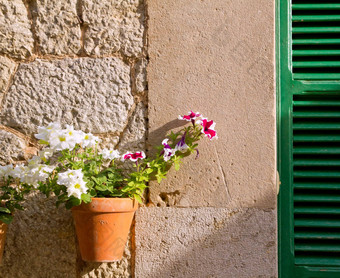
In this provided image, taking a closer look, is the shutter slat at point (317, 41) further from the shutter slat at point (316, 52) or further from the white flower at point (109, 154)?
the white flower at point (109, 154)

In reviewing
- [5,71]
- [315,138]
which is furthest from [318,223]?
[5,71]

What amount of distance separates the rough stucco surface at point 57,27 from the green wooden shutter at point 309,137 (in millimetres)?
1157

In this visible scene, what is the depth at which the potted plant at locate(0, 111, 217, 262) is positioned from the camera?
7.25 ft

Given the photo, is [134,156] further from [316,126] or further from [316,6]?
[316,6]

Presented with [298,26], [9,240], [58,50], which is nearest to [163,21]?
[58,50]

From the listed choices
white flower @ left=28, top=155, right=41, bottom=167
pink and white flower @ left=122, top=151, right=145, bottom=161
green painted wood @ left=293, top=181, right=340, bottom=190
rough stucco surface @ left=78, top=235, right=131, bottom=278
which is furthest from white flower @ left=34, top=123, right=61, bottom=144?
green painted wood @ left=293, top=181, right=340, bottom=190

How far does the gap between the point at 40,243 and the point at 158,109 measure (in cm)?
95

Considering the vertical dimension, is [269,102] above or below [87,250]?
above

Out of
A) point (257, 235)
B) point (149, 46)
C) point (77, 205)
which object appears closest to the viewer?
point (77, 205)

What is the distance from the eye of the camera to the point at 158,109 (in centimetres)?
255

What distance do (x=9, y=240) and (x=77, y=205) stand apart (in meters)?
0.54

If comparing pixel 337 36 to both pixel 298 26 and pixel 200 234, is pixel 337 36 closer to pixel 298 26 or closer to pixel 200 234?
pixel 298 26

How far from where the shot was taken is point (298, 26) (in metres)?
2.72

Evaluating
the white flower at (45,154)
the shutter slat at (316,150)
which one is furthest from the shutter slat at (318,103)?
the white flower at (45,154)
